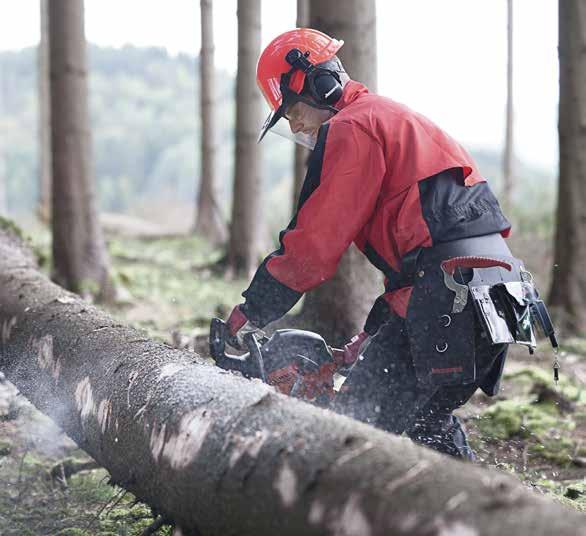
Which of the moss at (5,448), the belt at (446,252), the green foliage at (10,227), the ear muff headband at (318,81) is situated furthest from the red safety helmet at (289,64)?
the green foliage at (10,227)

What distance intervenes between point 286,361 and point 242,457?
1.13 metres

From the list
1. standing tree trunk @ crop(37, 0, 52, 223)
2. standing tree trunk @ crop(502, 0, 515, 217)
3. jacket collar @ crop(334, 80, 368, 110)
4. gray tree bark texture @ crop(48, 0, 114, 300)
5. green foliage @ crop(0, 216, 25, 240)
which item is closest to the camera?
jacket collar @ crop(334, 80, 368, 110)

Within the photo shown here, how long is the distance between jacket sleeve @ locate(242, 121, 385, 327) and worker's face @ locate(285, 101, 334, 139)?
34 cm

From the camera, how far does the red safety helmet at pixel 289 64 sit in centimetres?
337

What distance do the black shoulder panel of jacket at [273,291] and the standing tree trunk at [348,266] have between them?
8.36 ft

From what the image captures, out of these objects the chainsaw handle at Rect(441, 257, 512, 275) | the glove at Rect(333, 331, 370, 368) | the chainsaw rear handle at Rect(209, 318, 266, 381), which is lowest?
the glove at Rect(333, 331, 370, 368)

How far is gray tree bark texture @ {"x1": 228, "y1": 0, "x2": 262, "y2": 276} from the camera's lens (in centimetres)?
1035

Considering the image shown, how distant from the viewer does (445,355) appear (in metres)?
3.11

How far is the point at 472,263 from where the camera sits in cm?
306

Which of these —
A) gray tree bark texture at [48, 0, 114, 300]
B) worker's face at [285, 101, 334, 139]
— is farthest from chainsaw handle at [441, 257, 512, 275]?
gray tree bark texture at [48, 0, 114, 300]

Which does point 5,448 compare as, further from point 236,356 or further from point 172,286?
point 172,286

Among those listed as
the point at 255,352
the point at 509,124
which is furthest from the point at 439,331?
the point at 509,124

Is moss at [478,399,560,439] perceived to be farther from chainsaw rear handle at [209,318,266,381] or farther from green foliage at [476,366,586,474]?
chainsaw rear handle at [209,318,266,381]

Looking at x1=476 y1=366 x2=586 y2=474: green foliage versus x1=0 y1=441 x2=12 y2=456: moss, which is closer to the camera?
x1=0 y1=441 x2=12 y2=456: moss
